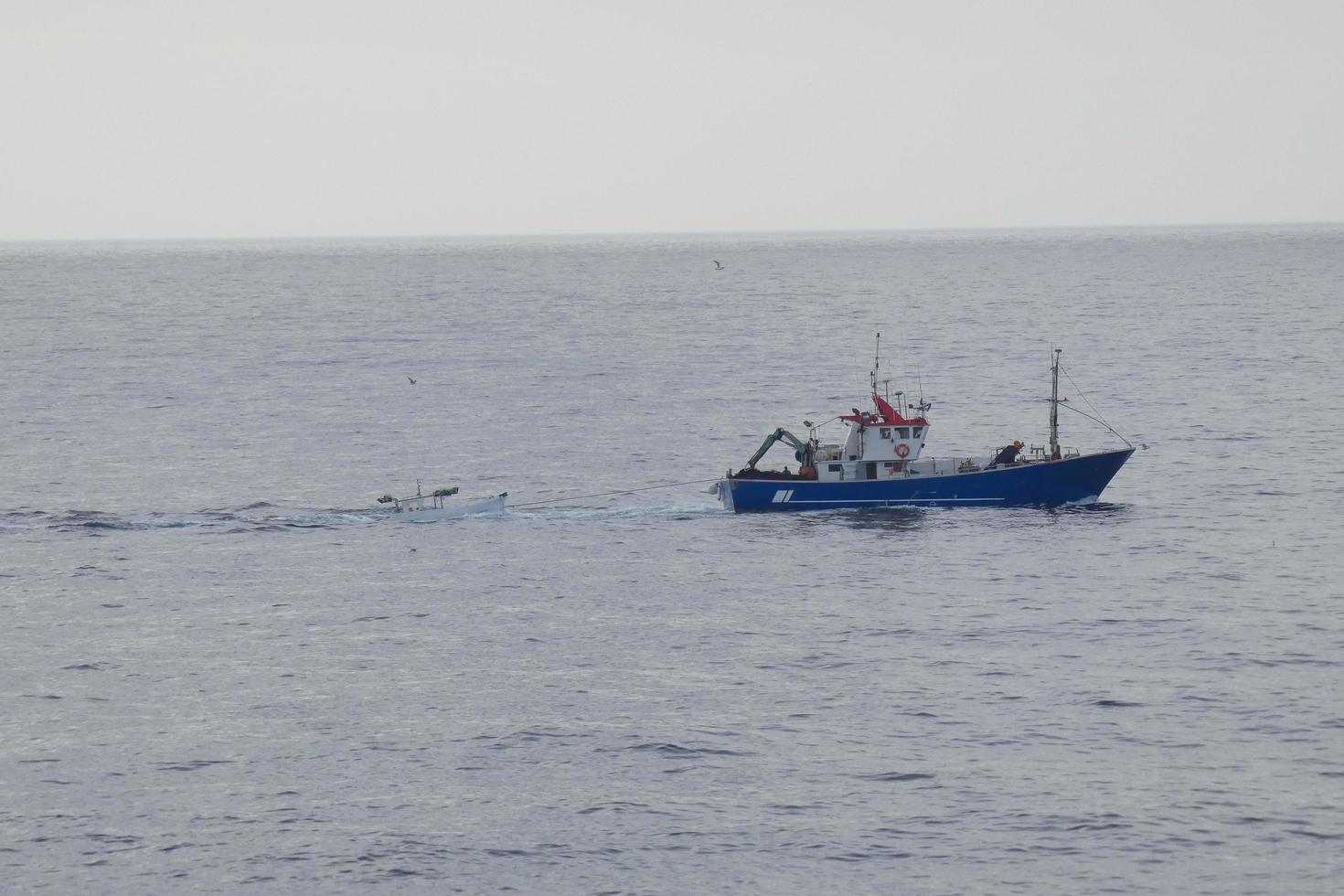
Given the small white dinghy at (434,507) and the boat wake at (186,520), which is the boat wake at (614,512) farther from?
the boat wake at (186,520)

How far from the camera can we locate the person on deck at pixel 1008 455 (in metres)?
77.4

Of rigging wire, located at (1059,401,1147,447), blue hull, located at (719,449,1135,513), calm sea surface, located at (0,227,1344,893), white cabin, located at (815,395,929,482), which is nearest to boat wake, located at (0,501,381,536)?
calm sea surface, located at (0,227,1344,893)

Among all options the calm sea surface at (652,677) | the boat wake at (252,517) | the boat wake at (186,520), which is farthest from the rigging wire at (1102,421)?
the boat wake at (186,520)

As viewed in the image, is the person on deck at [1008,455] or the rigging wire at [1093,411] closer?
the person on deck at [1008,455]

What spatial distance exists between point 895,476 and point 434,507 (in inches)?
871

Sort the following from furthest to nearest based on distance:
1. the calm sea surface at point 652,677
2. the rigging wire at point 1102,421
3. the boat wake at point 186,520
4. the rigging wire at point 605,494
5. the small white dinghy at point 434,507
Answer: the rigging wire at point 1102,421 → the rigging wire at point 605,494 → the small white dinghy at point 434,507 → the boat wake at point 186,520 → the calm sea surface at point 652,677

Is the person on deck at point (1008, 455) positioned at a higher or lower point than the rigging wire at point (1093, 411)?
higher

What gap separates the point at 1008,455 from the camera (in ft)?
256

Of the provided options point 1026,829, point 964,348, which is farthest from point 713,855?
point 964,348

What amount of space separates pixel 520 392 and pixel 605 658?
80.2 metres

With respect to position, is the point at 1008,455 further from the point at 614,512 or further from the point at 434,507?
the point at 434,507

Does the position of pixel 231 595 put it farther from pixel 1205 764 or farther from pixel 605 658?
pixel 1205 764

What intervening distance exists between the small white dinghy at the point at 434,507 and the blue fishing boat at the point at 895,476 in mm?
10865

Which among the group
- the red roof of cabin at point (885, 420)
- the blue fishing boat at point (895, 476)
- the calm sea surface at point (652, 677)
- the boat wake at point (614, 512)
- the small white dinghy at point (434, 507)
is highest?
the red roof of cabin at point (885, 420)
